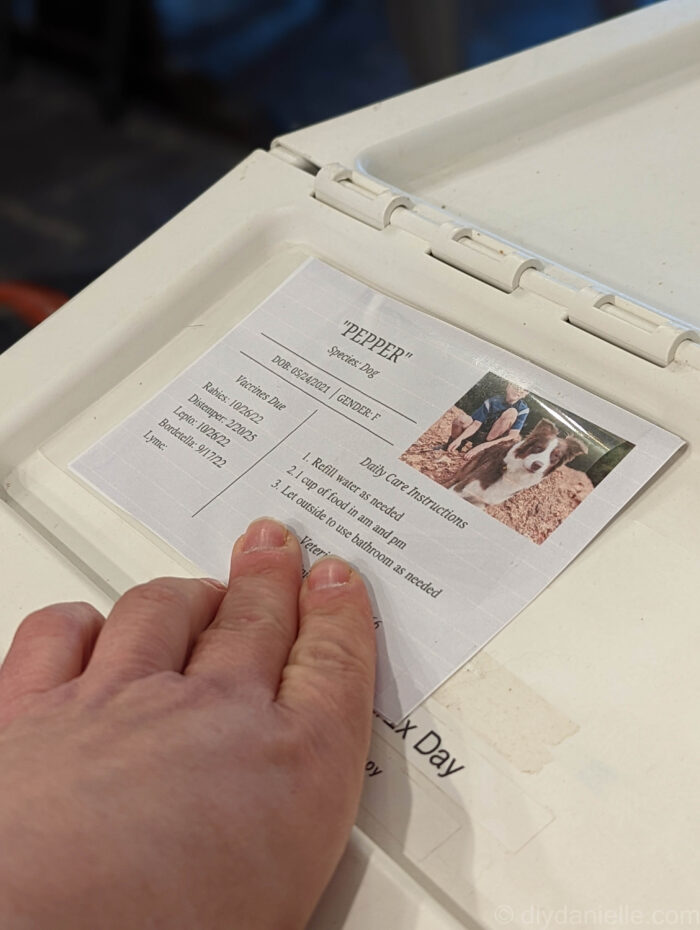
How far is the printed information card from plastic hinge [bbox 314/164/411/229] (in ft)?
0.18

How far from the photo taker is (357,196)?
26.3 inches

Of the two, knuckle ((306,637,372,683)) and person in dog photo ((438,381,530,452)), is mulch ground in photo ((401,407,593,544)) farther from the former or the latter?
knuckle ((306,637,372,683))

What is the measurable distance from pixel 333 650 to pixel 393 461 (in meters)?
0.13

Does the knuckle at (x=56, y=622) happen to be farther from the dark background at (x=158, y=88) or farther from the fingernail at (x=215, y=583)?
the dark background at (x=158, y=88)

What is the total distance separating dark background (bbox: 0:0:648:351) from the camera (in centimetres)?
204

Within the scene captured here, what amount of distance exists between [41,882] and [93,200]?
6.22ft

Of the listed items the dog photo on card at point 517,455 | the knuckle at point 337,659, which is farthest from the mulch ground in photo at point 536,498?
the knuckle at point 337,659

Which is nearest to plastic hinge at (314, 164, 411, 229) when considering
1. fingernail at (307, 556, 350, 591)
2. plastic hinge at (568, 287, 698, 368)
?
plastic hinge at (568, 287, 698, 368)

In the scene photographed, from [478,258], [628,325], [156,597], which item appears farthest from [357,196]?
Answer: [156,597]

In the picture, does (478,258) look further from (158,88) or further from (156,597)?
(158,88)

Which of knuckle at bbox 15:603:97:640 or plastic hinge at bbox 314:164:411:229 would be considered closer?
knuckle at bbox 15:603:97:640

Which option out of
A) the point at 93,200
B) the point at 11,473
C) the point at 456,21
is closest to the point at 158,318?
the point at 11,473

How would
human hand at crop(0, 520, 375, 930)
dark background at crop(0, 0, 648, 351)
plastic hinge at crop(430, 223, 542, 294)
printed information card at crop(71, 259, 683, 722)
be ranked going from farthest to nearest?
dark background at crop(0, 0, 648, 351) < plastic hinge at crop(430, 223, 542, 294) < printed information card at crop(71, 259, 683, 722) < human hand at crop(0, 520, 375, 930)

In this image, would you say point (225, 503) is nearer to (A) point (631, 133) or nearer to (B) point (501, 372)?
(B) point (501, 372)
